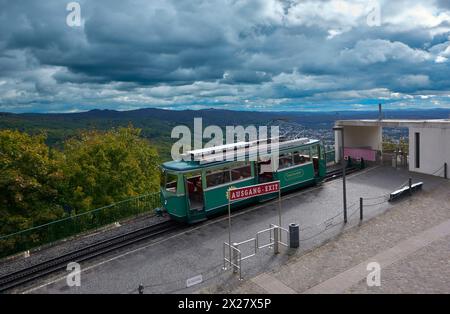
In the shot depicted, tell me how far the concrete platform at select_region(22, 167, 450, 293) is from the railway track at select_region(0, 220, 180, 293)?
842mm

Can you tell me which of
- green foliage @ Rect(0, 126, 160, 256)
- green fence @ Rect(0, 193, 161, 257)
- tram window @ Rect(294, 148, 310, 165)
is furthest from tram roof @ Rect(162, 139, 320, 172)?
tram window @ Rect(294, 148, 310, 165)

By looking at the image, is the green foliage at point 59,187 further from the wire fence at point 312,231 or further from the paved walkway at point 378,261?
the paved walkway at point 378,261

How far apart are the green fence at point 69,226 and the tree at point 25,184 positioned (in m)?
2.97

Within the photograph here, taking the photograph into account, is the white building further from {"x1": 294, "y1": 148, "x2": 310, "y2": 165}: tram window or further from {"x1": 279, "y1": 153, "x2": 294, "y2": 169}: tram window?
{"x1": 279, "y1": 153, "x2": 294, "y2": 169}: tram window

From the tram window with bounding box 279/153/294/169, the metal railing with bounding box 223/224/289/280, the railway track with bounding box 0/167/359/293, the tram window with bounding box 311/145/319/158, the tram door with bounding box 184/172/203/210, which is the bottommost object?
the railway track with bounding box 0/167/359/293

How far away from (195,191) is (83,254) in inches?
220

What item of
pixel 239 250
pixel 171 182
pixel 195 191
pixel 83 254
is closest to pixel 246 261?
pixel 239 250

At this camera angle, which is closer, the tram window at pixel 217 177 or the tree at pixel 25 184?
the tram window at pixel 217 177

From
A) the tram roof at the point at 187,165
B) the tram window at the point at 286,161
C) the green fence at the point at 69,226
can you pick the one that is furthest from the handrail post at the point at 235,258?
the green fence at the point at 69,226

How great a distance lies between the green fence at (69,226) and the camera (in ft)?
56.7

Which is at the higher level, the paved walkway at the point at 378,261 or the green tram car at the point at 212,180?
the green tram car at the point at 212,180

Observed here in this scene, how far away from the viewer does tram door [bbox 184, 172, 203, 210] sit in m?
17.0

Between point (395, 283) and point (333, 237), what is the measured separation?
→ 375cm
